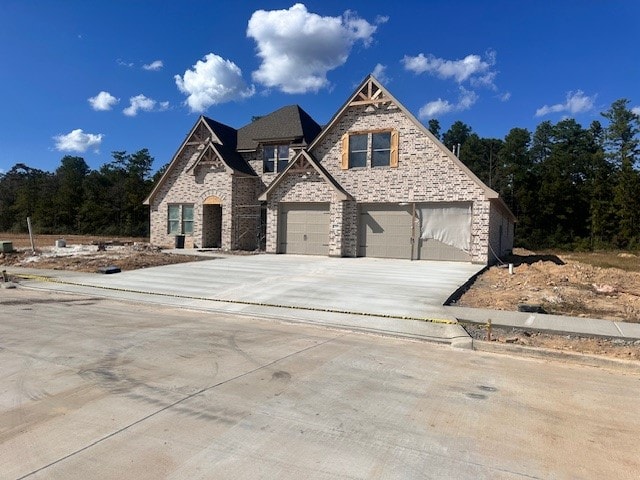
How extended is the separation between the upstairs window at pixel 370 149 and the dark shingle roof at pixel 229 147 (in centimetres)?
722

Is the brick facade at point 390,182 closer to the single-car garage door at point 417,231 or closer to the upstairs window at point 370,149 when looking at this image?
the upstairs window at point 370,149

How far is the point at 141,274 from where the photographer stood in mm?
15766

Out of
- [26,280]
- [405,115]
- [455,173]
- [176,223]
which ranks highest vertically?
[405,115]

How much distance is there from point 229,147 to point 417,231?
43.8 feet

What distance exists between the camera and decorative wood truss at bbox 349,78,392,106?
71.9 ft

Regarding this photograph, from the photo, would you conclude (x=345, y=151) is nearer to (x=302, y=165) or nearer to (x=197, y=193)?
(x=302, y=165)

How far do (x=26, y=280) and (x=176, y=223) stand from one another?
14336 millimetres

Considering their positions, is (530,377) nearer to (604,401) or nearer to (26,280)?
(604,401)

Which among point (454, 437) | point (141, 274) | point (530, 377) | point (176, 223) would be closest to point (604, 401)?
point (530, 377)

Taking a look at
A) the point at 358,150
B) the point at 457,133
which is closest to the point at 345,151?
the point at 358,150

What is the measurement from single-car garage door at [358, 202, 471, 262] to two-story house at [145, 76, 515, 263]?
45mm

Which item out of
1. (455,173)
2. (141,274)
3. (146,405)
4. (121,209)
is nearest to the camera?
(146,405)

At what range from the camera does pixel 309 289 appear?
12.8 meters

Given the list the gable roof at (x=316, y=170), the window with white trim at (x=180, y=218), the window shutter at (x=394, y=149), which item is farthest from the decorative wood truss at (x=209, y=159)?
the window shutter at (x=394, y=149)
